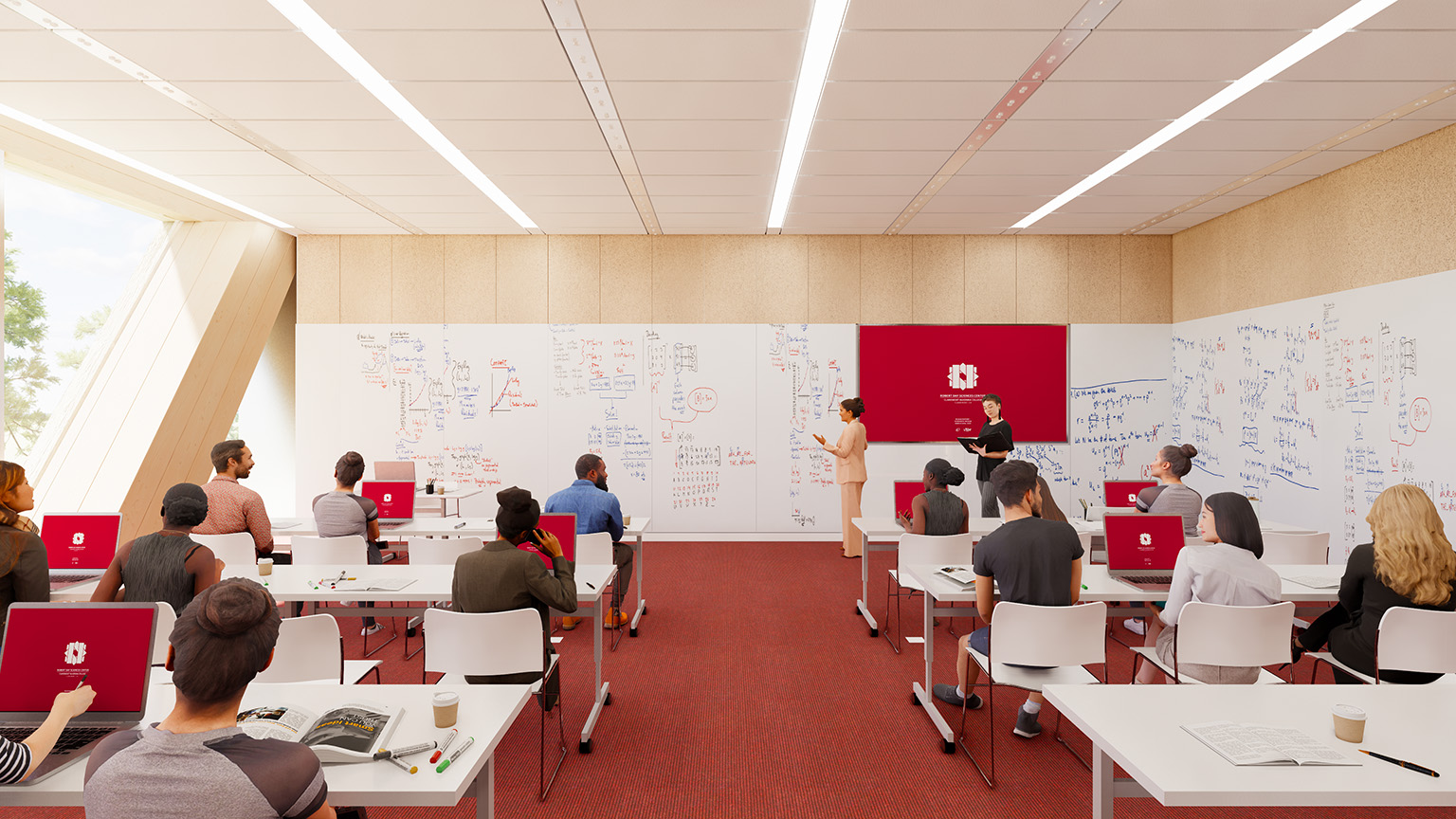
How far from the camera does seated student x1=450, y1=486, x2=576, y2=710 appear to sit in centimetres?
285

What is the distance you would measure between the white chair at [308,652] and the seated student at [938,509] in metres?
3.38

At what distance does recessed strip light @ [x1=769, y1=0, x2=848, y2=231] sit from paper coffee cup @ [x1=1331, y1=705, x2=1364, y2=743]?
10.7 feet

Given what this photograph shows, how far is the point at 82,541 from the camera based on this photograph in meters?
4.01

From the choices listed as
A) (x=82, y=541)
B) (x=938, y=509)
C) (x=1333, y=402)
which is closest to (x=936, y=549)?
(x=938, y=509)

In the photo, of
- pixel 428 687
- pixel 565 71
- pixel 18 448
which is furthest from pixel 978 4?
pixel 18 448

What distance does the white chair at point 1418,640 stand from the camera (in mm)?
2604

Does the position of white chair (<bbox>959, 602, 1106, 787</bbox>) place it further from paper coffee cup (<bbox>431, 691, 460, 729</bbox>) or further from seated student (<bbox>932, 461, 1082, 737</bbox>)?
paper coffee cup (<bbox>431, 691, 460, 729</bbox>)

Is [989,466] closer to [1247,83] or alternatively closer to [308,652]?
[1247,83]

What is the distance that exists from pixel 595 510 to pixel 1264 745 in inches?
143

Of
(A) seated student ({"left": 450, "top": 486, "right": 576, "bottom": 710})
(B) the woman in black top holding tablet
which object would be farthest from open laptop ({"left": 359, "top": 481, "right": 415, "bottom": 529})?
(B) the woman in black top holding tablet

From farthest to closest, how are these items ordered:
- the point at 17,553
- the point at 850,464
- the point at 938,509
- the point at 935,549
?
the point at 850,464, the point at 938,509, the point at 935,549, the point at 17,553

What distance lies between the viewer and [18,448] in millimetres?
6094

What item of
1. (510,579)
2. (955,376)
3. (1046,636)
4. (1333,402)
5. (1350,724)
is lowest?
(1046,636)

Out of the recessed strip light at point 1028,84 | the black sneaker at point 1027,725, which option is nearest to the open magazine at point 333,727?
the black sneaker at point 1027,725
